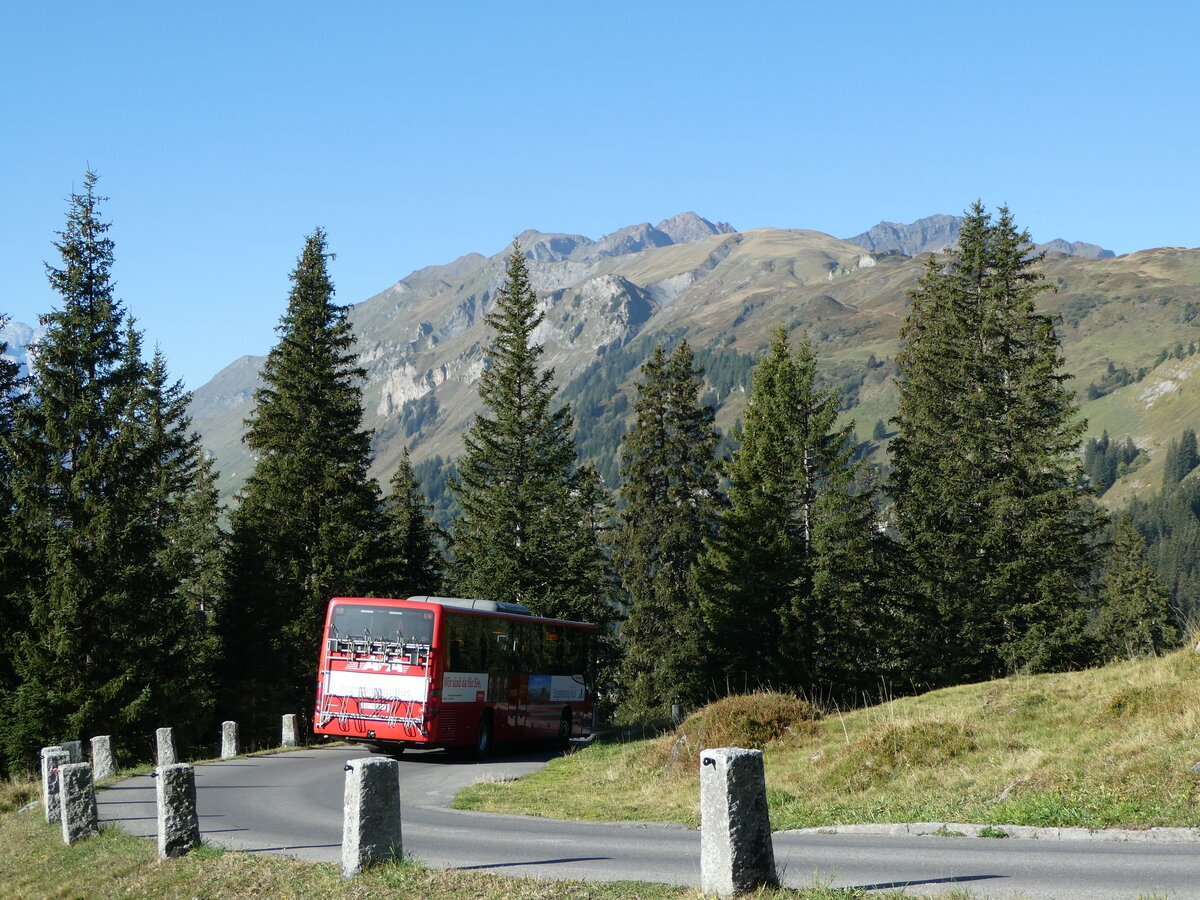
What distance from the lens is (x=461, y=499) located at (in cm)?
5356

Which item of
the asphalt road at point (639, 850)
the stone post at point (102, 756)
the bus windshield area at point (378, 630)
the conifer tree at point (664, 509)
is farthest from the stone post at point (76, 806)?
the conifer tree at point (664, 509)

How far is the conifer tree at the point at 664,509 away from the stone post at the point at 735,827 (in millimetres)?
42333

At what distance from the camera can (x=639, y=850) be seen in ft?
41.5

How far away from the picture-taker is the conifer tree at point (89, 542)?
33.6m

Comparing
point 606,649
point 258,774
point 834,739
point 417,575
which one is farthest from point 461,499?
point 834,739

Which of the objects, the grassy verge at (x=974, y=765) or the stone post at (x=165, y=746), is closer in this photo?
the grassy verge at (x=974, y=765)

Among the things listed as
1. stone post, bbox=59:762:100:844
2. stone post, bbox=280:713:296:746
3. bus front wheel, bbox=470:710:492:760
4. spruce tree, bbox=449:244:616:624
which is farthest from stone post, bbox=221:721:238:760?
spruce tree, bbox=449:244:616:624

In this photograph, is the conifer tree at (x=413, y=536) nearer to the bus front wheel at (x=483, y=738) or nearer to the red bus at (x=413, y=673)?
the bus front wheel at (x=483, y=738)

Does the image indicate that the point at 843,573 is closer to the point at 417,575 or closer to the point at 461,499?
the point at 461,499

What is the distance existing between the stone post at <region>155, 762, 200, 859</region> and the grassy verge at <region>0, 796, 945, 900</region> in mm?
199

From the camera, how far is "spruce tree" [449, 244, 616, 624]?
1953 inches

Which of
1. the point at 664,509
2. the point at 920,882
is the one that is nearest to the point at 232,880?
the point at 920,882

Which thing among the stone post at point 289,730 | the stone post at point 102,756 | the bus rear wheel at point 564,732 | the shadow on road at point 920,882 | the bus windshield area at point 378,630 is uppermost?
the bus windshield area at point 378,630

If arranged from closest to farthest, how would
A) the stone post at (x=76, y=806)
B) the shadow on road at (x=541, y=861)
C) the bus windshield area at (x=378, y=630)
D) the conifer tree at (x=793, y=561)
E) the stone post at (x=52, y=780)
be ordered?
the shadow on road at (x=541, y=861) < the stone post at (x=76, y=806) < the stone post at (x=52, y=780) < the bus windshield area at (x=378, y=630) < the conifer tree at (x=793, y=561)
